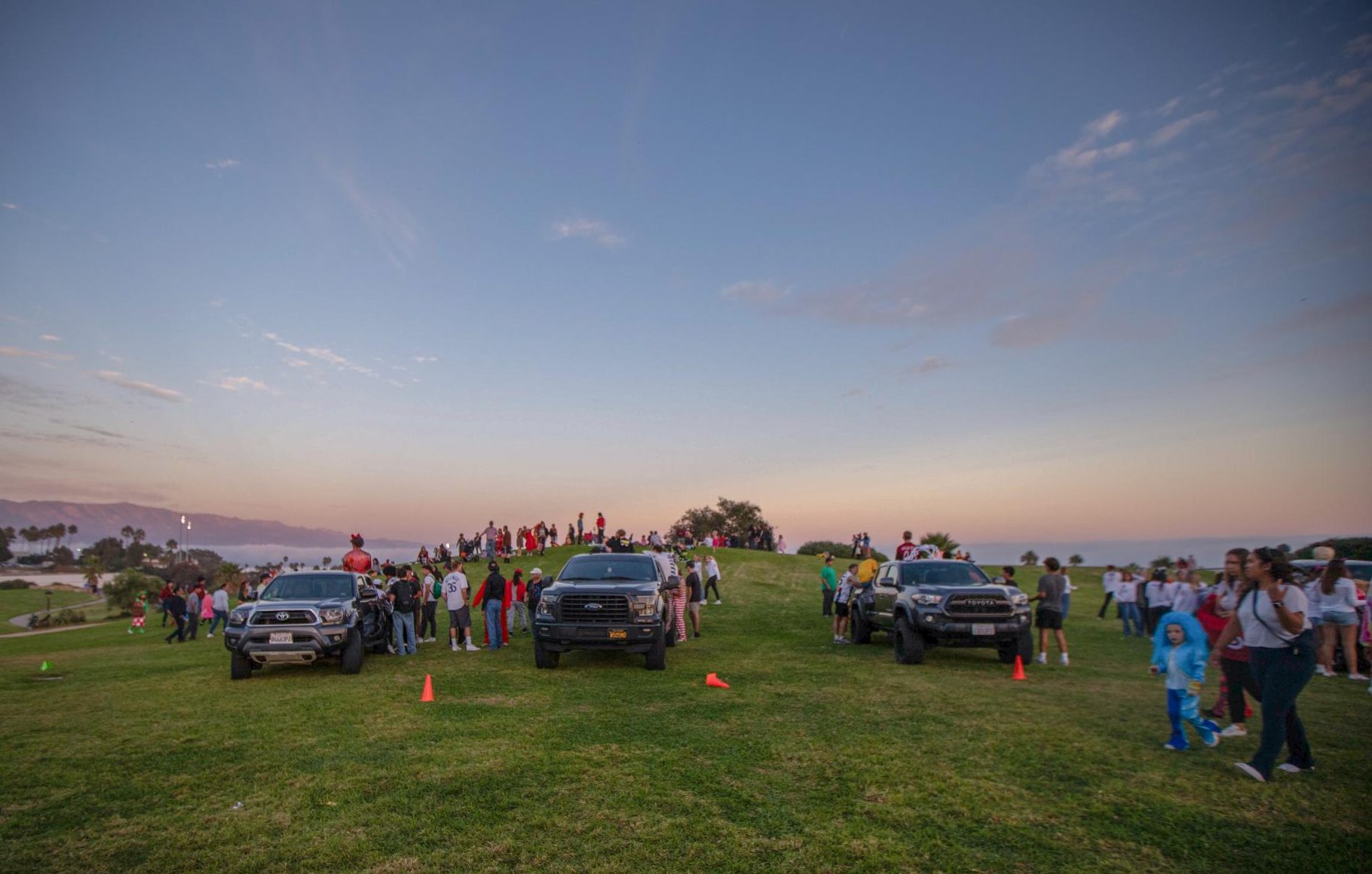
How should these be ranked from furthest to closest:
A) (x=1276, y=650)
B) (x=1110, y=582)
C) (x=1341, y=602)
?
(x=1110, y=582) < (x=1341, y=602) < (x=1276, y=650)

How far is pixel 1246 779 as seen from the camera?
6.00 metres

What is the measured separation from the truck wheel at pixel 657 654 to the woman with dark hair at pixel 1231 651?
7.25 m

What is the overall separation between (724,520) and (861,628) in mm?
62582

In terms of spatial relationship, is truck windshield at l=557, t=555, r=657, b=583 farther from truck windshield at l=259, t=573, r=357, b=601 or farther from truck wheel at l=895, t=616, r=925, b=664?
truck wheel at l=895, t=616, r=925, b=664

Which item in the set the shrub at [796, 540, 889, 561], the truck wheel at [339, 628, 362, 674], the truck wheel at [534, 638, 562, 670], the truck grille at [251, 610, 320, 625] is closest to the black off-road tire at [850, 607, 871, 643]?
the truck wheel at [534, 638, 562, 670]

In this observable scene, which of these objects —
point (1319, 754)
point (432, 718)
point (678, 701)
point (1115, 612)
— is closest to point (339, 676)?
point (432, 718)

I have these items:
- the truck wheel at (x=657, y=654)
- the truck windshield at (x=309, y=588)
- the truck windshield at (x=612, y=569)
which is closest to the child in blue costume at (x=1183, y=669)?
the truck wheel at (x=657, y=654)

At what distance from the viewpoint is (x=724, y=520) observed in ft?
255

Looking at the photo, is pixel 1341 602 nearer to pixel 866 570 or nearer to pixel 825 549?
pixel 866 570

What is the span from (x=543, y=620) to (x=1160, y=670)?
8.27 metres

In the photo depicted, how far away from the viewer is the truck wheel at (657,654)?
38.1ft

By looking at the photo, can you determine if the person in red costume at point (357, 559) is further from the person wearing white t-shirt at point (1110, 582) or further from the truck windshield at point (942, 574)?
the person wearing white t-shirt at point (1110, 582)

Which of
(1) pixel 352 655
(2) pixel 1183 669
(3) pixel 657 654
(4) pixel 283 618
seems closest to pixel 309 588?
(4) pixel 283 618

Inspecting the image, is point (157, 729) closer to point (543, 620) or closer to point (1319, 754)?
point (543, 620)
